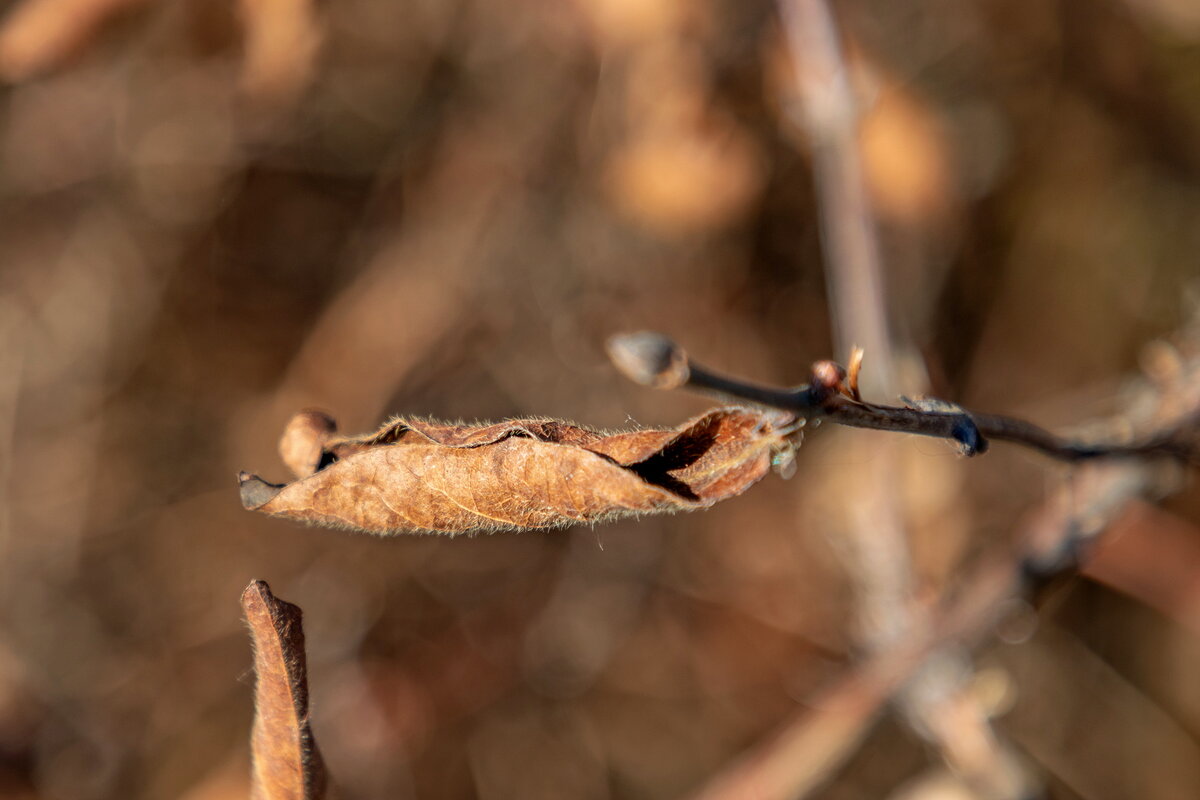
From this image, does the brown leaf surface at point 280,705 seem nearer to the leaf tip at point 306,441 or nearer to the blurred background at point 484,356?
the leaf tip at point 306,441

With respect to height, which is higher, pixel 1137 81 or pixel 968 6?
pixel 968 6

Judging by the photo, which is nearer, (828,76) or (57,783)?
(828,76)

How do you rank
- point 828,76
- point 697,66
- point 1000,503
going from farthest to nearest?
point 1000,503, point 697,66, point 828,76

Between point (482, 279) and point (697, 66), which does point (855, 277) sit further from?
point (482, 279)

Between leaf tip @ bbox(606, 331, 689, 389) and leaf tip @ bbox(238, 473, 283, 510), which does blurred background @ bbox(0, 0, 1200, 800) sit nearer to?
leaf tip @ bbox(238, 473, 283, 510)

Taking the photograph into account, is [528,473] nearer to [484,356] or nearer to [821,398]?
[821,398]

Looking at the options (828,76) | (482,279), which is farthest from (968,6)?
(482,279)

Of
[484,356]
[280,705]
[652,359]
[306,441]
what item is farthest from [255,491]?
[484,356]
